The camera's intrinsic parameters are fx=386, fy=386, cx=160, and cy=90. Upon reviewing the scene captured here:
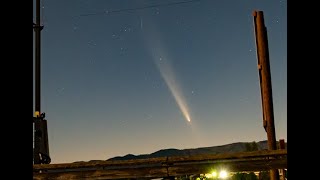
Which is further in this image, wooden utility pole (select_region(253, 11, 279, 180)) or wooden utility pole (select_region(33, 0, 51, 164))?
wooden utility pole (select_region(33, 0, 51, 164))

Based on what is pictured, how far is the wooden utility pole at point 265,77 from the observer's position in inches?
406

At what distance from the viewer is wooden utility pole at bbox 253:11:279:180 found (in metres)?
10.3

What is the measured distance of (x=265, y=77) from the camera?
1047 centimetres
